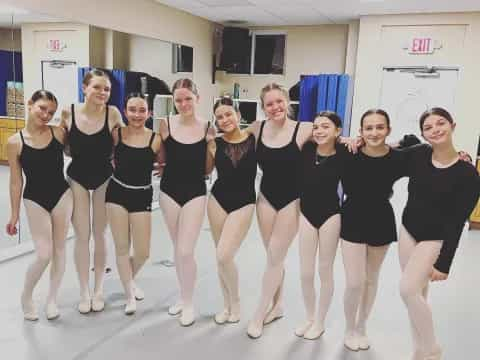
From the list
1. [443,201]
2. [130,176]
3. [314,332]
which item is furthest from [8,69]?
[443,201]

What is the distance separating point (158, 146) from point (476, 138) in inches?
185

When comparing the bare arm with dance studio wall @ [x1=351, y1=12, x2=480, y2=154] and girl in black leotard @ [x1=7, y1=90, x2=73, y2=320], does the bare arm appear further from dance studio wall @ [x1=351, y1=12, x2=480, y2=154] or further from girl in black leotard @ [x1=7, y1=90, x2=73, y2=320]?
dance studio wall @ [x1=351, y1=12, x2=480, y2=154]

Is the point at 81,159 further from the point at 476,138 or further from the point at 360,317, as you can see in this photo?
the point at 476,138

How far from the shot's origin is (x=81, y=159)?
2.81 m

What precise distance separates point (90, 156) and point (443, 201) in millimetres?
2112

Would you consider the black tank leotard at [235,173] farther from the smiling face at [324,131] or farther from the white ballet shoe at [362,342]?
the white ballet shoe at [362,342]

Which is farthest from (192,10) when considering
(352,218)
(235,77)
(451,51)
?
(352,218)

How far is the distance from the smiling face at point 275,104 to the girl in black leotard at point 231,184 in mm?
197

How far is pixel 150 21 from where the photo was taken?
5.59 m

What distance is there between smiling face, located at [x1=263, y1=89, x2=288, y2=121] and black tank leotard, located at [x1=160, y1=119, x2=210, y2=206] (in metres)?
0.47

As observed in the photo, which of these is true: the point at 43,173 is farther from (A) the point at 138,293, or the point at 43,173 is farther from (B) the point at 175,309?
(B) the point at 175,309

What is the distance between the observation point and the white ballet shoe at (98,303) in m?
3.04

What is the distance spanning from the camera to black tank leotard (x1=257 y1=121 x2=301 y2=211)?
259 cm

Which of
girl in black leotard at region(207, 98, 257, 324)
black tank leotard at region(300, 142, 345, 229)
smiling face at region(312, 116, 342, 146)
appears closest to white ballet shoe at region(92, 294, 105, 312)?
girl in black leotard at region(207, 98, 257, 324)
